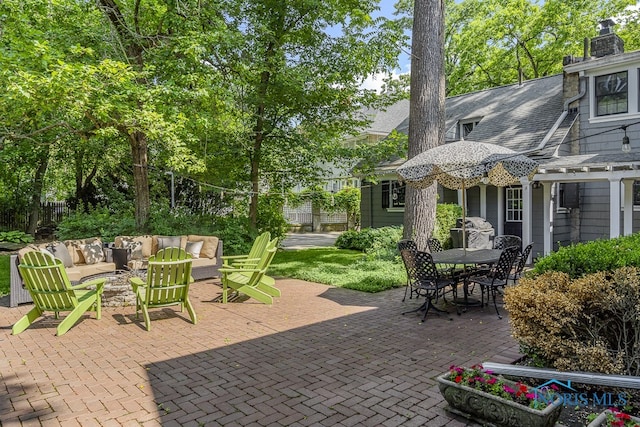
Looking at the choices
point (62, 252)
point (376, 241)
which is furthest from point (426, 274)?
point (62, 252)

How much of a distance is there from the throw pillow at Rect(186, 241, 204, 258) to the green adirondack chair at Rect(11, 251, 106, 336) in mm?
3552

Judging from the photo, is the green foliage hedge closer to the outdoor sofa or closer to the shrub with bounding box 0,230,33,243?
the shrub with bounding box 0,230,33,243

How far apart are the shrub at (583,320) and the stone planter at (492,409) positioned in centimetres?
74

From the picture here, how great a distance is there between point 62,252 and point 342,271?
19.9 feet

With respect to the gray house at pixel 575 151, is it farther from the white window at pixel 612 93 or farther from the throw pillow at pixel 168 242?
the throw pillow at pixel 168 242

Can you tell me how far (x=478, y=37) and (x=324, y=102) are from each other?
1309cm

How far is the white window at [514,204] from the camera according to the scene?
13.4 m

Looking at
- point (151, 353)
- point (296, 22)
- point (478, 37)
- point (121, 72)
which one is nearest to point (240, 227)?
point (121, 72)

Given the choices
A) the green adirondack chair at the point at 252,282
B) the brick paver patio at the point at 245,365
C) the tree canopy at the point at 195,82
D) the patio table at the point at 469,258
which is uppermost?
the tree canopy at the point at 195,82

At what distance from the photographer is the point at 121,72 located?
26.7ft

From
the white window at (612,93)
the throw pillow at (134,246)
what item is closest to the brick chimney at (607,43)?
the white window at (612,93)

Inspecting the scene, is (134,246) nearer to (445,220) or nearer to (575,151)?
(445,220)

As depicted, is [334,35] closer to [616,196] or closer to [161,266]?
[616,196]

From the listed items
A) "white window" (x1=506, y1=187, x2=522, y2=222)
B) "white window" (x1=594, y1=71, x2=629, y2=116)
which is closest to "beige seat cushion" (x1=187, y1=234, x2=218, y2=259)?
"white window" (x1=506, y1=187, x2=522, y2=222)
